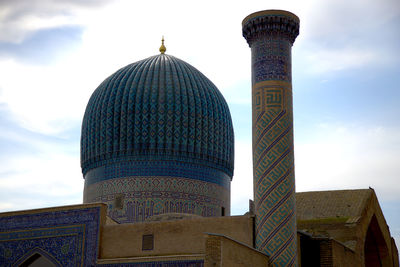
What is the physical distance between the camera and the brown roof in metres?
12.5

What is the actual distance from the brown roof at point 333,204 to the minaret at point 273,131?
9.65ft

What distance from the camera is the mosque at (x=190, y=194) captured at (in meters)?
9.71

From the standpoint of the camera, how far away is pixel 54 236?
1065 centimetres

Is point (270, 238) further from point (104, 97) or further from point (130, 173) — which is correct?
point (104, 97)

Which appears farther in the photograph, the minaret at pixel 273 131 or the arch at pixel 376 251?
the arch at pixel 376 251

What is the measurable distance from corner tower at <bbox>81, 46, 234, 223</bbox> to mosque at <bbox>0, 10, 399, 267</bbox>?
0.02 metres

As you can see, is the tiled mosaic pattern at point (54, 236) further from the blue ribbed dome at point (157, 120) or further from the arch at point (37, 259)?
the blue ribbed dome at point (157, 120)

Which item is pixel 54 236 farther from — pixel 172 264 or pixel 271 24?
pixel 271 24

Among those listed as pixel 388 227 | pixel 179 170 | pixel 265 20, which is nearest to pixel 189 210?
pixel 179 170

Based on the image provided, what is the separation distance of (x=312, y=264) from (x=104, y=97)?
239 inches

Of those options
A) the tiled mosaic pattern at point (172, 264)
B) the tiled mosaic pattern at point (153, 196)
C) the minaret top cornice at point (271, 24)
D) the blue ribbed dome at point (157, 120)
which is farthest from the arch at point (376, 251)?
the tiled mosaic pattern at point (172, 264)

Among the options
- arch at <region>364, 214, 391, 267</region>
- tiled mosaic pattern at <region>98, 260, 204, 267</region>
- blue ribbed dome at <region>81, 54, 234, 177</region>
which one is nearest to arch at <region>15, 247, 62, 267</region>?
tiled mosaic pattern at <region>98, 260, 204, 267</region>

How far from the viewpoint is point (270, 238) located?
9.48 meters

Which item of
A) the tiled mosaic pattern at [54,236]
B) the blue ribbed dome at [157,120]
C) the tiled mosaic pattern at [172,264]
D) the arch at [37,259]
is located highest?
the blue ribbed dome at [157,120]
